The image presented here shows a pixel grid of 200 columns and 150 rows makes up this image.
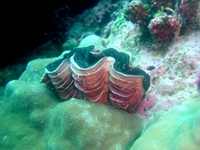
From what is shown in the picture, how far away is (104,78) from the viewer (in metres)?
2.65

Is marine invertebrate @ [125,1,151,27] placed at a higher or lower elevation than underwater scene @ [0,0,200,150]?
higher

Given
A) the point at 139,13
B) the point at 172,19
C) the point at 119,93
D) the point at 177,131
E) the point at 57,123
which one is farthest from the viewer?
the point at 139,13

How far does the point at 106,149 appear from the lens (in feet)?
7.95

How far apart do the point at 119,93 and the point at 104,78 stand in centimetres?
28

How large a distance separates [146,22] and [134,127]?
1779 millimetres

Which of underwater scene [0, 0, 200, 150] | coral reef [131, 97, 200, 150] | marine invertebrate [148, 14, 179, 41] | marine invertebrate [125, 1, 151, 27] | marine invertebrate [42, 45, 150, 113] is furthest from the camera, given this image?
marine invertebrate [125, 1, 151, 27]

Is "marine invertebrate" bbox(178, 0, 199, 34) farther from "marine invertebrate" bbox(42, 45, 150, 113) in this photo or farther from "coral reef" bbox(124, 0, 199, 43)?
"marine invertebrate" bbox(42, 45, 150, 113)

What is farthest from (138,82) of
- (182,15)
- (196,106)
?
(182,15)

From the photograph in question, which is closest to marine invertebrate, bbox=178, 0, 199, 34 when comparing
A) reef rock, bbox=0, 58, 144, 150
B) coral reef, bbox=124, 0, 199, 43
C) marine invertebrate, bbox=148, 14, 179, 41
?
coral reef, bbox=124, 0, 199, 43

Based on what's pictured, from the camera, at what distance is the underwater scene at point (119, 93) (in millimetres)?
2453

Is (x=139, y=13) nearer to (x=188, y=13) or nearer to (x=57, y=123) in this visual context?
(x=188, y=13)

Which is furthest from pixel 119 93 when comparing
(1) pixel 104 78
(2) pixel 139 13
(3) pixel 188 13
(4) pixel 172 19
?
(3) pixel 188 13

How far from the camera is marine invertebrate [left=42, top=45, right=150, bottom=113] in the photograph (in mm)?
2559

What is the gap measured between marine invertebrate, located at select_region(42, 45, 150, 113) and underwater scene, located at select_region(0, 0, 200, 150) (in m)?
0.01
